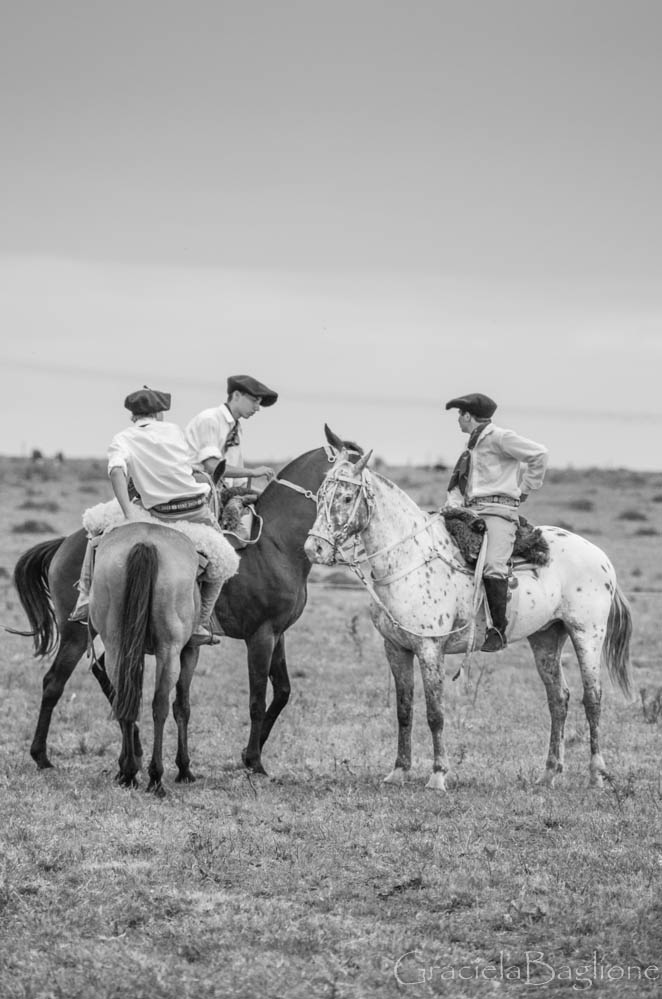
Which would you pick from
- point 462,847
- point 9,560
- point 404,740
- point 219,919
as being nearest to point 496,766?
point 404,740

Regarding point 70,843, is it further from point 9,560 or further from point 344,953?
point 9,560

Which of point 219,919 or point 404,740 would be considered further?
point 404,740

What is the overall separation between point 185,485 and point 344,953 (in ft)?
14.4

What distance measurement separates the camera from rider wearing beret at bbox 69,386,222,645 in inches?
361

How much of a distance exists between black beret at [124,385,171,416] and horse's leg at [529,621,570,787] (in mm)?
3510

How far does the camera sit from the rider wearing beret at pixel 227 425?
1010 cm

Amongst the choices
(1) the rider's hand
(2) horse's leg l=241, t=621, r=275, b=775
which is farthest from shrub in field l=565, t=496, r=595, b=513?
(2) horse's leg l=241, t=621, r=275, b=775

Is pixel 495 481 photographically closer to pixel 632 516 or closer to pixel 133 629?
pixel 133 629

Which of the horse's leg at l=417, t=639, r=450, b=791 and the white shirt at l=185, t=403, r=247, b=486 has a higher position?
the white shirt at l=185, t=403, r=247, b=486

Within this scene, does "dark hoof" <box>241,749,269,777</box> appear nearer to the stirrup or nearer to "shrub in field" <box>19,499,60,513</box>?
the stirrup

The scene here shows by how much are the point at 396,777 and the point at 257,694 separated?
123 cm

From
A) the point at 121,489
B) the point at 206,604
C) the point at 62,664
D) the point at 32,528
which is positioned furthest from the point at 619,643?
the point at 32,528

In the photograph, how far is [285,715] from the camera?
12.2 m

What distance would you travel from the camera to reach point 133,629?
857cm
